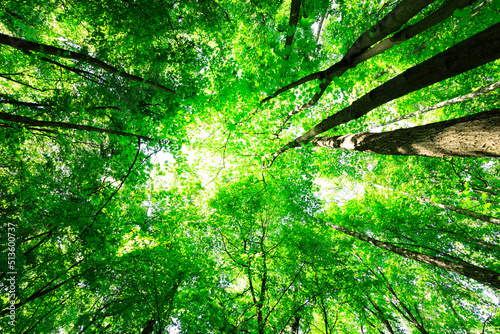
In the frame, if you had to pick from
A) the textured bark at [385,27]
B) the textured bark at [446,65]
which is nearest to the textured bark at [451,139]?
the textured bark at [446,65]

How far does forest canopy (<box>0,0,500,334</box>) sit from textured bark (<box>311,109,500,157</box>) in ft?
0.07

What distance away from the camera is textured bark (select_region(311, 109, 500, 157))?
2076 millimetres

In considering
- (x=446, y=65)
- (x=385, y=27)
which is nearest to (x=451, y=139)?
(x=446, y=65)

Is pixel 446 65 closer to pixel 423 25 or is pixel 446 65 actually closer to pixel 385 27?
pixel 423 25

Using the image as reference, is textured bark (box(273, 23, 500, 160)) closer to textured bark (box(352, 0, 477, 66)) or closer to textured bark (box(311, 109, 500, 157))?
textured bark (box(311, 109, 500, 157))

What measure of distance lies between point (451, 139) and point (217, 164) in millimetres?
8609

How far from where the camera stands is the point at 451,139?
7.72 ft

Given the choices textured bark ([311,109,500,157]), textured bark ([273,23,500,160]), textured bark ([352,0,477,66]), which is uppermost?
textured bark ([352,0,477,66])

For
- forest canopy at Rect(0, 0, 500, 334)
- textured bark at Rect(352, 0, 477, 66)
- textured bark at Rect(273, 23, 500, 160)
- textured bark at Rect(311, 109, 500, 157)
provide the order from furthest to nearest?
forest canopy at Rect(0, 0, 500, 334) → textured bark at Rect(352, 0, 477, 66) → textured bark at Rect(311, 109, 500, 157) → textured bark at Rect(273, 23, 500, 160)

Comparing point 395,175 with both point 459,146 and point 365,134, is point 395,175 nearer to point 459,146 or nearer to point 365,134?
point 365,134

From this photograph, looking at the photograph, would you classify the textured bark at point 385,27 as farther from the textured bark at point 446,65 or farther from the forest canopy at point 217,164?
the textured bark at point 446,65

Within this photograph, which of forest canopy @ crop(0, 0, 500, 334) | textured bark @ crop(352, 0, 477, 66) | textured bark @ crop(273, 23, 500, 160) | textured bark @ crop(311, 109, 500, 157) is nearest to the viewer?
textured bark @ crop(273, 23, 500, 160)

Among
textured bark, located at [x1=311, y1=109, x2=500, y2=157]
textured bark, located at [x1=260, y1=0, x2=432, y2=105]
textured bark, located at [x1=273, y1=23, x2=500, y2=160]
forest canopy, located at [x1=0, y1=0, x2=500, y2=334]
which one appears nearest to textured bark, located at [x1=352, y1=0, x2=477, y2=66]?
forest canopy, located at [x1=0, y1=0, x2=500, y2=334]

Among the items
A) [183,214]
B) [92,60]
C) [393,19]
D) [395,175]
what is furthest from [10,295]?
[395,175]
